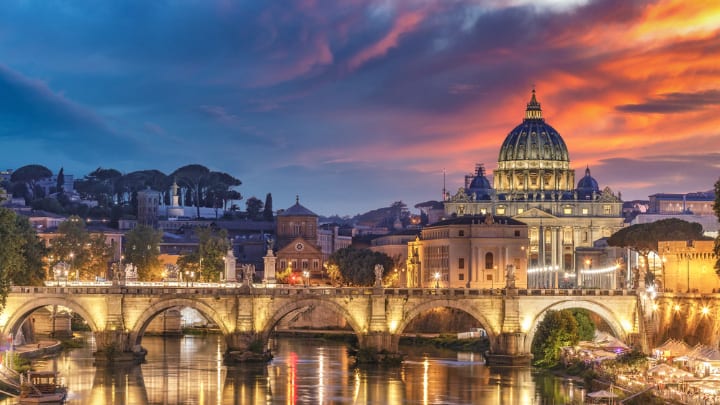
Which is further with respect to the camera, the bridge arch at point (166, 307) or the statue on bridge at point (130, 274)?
the statue on bridge at point (130, 274)

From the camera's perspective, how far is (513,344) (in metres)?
90.8

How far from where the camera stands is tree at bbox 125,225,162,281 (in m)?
137

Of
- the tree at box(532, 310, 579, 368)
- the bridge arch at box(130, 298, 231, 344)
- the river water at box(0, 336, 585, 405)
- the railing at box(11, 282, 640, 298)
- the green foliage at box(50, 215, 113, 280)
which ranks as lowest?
the river water at box(0, 336, 585, 405)

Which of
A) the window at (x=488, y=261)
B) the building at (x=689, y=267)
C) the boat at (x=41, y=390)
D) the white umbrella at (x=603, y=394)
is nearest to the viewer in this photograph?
the white umbrella at (x=603, y=394)

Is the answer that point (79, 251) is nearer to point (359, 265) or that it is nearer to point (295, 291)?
point (359, 265)

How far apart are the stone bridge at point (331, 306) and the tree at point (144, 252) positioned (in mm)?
42766

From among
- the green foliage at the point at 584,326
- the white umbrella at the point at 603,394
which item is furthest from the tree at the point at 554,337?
the white umbrella at the point at 603,394

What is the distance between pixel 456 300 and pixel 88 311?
23.2 metres

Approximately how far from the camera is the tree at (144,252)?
449 feet

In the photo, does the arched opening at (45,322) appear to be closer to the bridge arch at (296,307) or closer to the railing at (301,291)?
the railing at (301,291)

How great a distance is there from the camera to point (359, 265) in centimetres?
14788

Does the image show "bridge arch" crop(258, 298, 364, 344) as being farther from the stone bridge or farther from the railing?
the railing

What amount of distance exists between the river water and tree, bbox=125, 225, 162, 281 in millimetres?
37123

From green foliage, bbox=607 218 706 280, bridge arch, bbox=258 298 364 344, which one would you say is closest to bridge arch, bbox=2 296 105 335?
bridge arch, bbox=258 298 364 344
